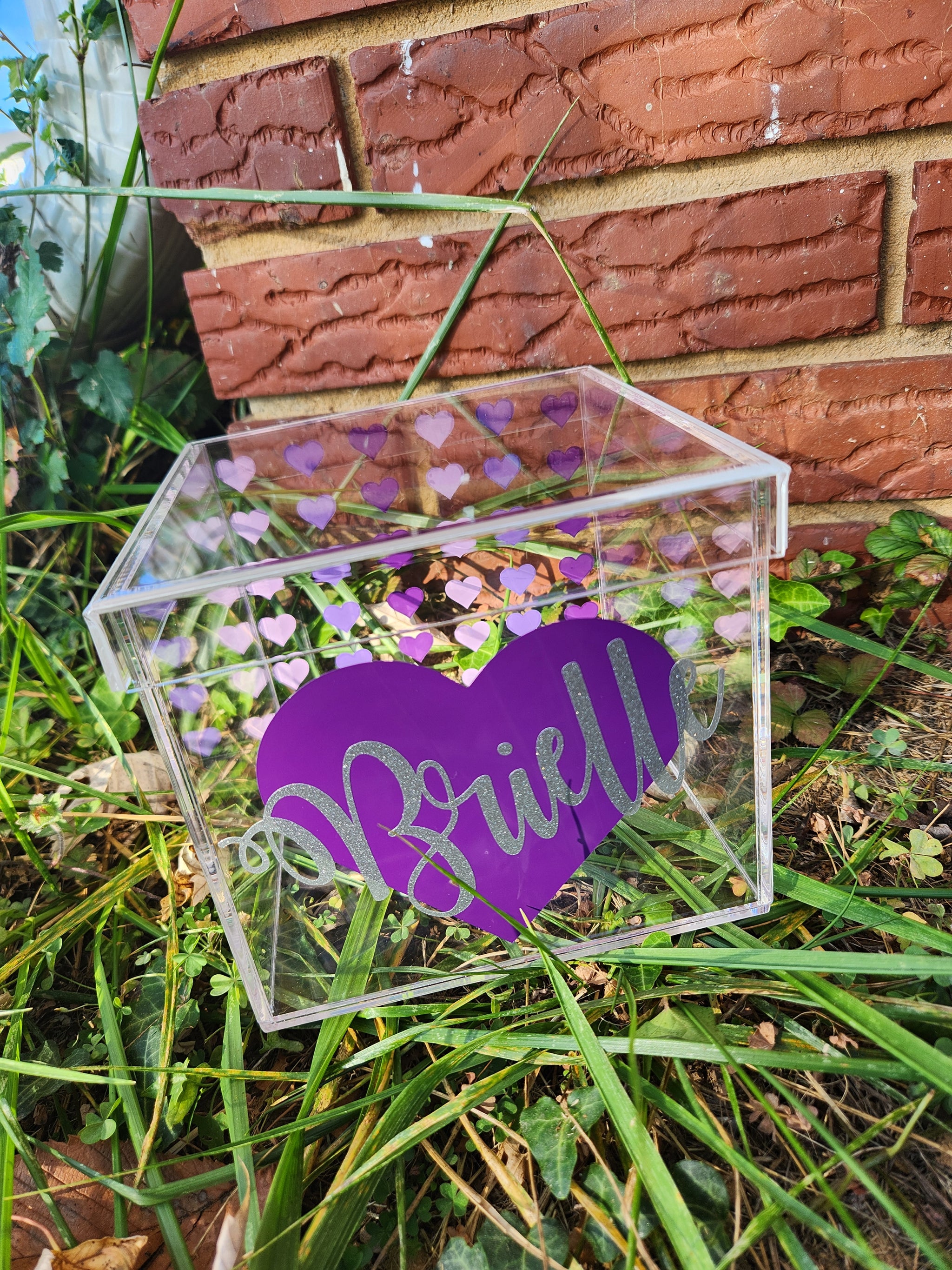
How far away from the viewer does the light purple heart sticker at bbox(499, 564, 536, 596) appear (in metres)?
0.61

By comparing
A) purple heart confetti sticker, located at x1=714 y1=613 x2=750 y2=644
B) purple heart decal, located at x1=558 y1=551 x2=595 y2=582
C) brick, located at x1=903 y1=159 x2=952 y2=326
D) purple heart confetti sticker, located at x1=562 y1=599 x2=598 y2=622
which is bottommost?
purple heart confetti sticker, located at x1=714 y1=613 x2=750 y2=644

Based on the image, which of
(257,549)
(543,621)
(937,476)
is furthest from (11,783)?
(937,476)

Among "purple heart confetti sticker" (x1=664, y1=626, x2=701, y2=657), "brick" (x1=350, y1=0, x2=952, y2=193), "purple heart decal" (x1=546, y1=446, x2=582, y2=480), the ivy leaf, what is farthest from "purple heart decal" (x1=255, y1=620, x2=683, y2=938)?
the ivy leaf

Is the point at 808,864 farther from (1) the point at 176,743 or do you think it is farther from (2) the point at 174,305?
(2) the point at 174,305

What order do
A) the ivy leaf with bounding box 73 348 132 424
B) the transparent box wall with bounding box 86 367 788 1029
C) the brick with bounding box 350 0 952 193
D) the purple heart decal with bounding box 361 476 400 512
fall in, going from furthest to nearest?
the ivy leaf with bounding box 73 348 132 424
the purple heart decal with bounding box 361 476 400 512
the brick with bounding box 350 0 952 193
the transparent box wall with bounding box 86 367 788 1029

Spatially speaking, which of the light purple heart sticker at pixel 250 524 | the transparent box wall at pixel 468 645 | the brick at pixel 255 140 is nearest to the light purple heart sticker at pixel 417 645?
the transparent box wall at pixel 468 645

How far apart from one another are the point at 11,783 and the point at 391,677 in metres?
0.67

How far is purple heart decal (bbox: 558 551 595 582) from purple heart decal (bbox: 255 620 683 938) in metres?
0.04

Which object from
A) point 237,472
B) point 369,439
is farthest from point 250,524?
point 369,439

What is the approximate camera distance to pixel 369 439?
0.86 metres

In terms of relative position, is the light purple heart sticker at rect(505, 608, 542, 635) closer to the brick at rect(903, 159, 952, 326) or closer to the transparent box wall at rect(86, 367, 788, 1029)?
the transparent box wall at rect(86, 367, 788, 1029)

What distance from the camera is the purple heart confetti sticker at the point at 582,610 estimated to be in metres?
0.58

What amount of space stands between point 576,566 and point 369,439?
38 cm

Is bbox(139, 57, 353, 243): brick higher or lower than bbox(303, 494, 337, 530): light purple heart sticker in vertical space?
higher
